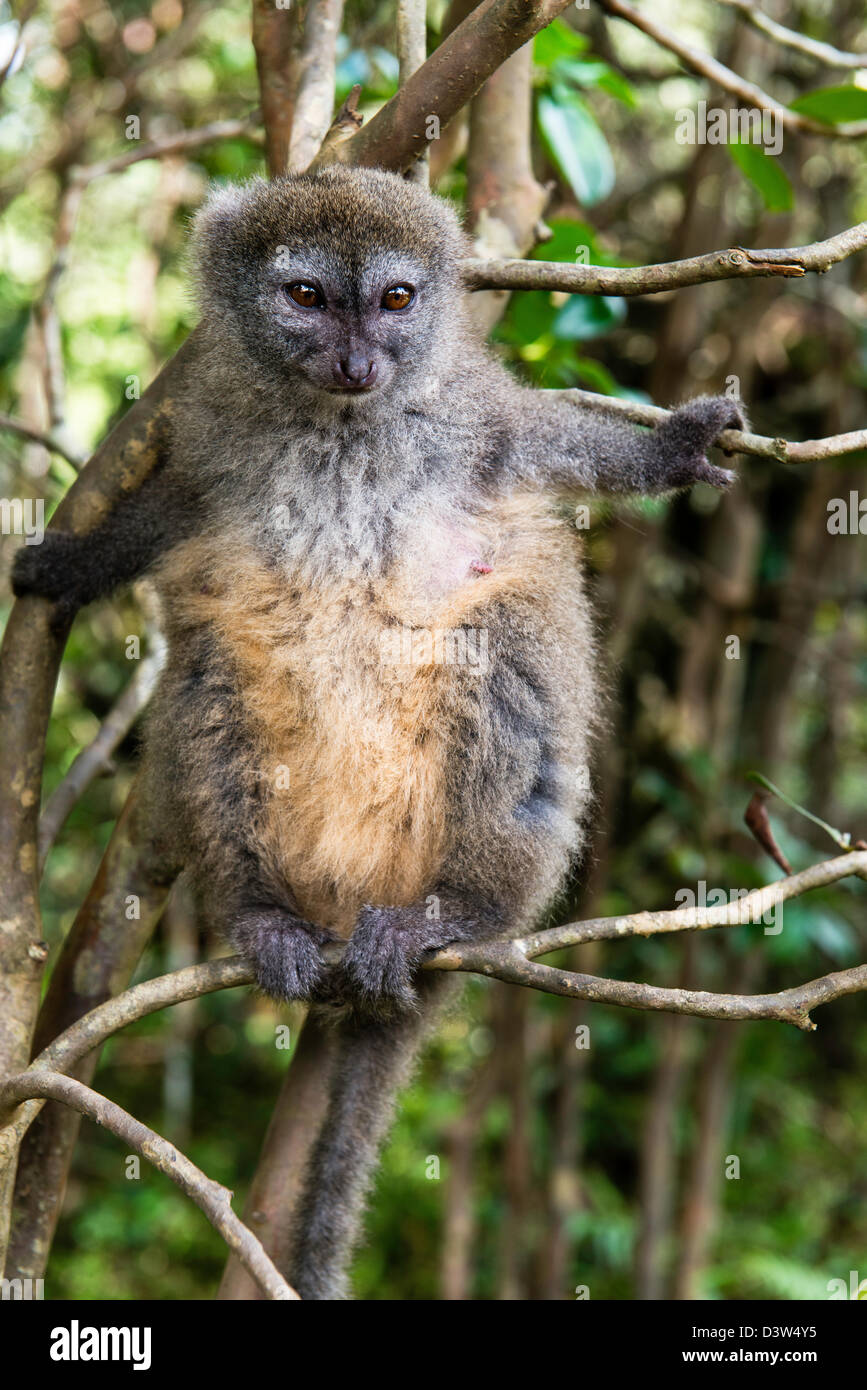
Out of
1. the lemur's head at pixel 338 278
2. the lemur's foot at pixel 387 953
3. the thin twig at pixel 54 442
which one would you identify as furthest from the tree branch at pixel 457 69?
the lemur's foot at pixel 387 953

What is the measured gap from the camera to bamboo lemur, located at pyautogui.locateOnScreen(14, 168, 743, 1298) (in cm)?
304

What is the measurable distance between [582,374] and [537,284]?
1.12 meters

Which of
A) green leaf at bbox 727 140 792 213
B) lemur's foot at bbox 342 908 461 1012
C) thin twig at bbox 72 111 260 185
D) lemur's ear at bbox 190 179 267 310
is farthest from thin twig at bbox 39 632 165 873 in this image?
green leaf at bbox 727 140 792 213

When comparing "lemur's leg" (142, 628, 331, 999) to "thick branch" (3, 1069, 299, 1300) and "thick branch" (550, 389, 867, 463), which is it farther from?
"thick branch" (550, 389, 867, 463)

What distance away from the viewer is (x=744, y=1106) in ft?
23.1

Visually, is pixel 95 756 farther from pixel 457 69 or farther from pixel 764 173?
pixel 764 173

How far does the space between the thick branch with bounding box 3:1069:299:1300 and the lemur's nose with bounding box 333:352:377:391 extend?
1.68 metres

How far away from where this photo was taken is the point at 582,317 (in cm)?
395

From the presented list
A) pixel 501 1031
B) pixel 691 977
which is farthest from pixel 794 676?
pixel 501 1031

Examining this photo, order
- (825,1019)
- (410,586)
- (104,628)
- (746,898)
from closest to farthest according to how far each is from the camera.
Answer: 1. (746,898)
2. (410,586)
3. (104,628)
4. (825,1019)

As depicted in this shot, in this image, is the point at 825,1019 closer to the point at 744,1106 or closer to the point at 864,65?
the point at 744,1106

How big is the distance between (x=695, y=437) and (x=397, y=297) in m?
0.82

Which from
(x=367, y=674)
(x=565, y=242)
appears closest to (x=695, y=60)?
(x=565, y=242)

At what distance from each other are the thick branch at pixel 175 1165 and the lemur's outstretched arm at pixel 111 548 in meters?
1.25
